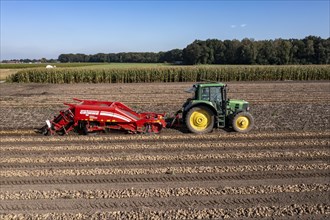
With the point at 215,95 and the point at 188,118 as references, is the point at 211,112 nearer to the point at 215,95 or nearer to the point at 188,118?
the point at 215,95

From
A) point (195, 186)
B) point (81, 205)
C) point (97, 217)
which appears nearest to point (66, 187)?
point (81, 205)

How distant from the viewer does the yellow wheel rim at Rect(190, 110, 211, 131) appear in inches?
431

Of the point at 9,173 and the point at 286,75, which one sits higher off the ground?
the point at 286,75

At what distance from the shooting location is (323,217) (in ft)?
18.3

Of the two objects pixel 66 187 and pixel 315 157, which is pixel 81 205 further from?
pixel 315 157

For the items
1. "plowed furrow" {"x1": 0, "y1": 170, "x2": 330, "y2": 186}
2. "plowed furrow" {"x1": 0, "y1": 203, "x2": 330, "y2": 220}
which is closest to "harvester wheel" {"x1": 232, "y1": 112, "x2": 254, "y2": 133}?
"plowed furrow" {"x1": 0, "y1": 170, "x2": 330, "y2": 186}

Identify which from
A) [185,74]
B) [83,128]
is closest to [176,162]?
[83,128]

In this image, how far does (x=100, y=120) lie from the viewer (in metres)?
10.3

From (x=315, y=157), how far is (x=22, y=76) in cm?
3519

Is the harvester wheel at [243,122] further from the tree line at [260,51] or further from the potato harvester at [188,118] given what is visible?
the tree line at [260,51]

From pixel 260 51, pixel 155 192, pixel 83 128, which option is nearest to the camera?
pixel 155 192

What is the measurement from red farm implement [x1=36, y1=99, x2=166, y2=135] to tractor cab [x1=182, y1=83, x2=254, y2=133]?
1.06 metres

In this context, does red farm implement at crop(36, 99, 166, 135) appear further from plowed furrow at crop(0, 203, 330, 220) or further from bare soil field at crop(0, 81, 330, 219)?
plowed furrow at crop(0, 203, 330, 220)

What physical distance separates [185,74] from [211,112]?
26.1 metres
